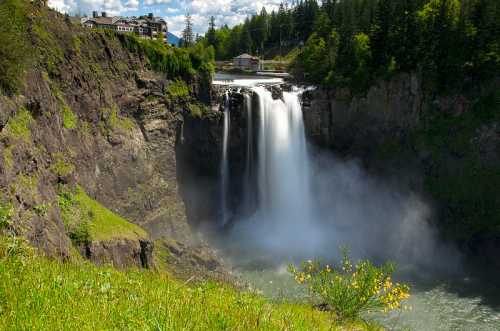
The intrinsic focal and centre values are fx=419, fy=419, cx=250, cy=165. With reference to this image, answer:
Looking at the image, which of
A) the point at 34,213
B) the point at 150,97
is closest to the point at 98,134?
the point at 150,97

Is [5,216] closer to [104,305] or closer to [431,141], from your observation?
[104,305]

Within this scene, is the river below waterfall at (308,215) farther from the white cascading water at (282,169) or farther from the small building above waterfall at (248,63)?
the small building above waterfall at (248,63)

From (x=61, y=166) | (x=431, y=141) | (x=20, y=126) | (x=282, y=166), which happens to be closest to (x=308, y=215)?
(x=282, y=166)

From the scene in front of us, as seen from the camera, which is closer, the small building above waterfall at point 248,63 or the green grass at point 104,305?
the green grass at point 104,305

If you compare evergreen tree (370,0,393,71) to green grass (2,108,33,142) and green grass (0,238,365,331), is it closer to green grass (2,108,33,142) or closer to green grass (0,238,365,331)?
green grass (2,108,33,142)

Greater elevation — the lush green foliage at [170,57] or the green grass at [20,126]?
the lush green foliage at [170,57]

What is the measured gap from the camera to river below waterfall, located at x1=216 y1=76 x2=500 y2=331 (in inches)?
1187

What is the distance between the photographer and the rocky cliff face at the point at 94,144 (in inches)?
550

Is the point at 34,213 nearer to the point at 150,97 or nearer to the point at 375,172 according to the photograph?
the point at 150,97

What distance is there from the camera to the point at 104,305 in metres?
4.98

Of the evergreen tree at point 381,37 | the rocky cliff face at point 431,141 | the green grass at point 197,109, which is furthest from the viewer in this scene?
the evergreen tree at point 381,37

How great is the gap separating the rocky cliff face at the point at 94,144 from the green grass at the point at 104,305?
20.8 feet

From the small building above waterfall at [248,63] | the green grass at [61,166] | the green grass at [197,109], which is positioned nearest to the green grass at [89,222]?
the green grass at [61,166]

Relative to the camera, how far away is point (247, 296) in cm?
741
